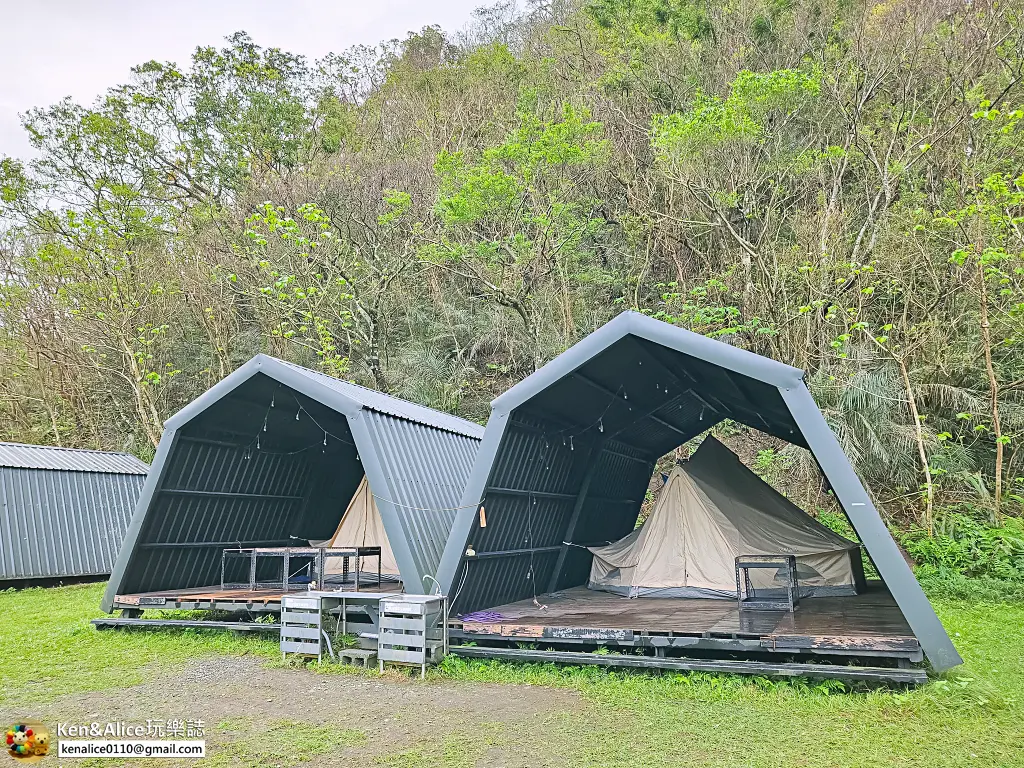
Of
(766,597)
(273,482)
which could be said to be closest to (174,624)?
(273,482)

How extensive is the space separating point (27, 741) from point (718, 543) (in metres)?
8.10

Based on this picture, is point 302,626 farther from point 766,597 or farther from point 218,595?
point 766,597

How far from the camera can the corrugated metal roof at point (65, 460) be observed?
15.1m

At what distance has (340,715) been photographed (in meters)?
6.19

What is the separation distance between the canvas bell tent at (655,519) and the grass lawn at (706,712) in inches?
15.9

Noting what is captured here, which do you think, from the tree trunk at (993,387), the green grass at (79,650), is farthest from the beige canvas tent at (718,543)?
the green grass at (79,650)

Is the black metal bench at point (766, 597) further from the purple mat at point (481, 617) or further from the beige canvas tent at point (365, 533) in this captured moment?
the beige canvas tent at point (365, 533)

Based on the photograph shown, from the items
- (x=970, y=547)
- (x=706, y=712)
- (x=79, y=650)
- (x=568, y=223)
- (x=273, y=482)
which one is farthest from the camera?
(x=568, y=223)

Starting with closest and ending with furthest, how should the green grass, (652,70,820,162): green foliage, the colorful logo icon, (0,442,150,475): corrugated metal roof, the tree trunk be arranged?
the colorful logo icon < the green grass < the tree trunk < (0,442,150,475): corrugated metal roof < (652,70,820,162): green foliage

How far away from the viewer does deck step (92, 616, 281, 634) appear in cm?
950

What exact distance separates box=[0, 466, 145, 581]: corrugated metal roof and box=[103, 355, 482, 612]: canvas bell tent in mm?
5236

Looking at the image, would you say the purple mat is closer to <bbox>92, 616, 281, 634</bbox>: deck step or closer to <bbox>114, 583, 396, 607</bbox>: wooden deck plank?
<bbox>114, 583, 396, 607</bbox>: wooden deck plank

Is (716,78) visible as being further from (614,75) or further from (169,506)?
(169,506)

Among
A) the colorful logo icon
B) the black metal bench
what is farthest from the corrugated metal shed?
the black metal bench
